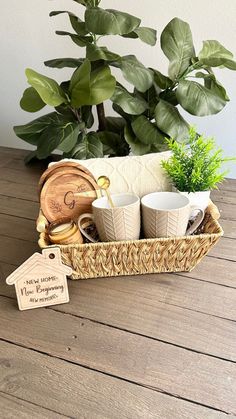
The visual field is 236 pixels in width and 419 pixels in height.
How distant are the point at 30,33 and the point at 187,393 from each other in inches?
60.9

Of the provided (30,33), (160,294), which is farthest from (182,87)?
(30,33)

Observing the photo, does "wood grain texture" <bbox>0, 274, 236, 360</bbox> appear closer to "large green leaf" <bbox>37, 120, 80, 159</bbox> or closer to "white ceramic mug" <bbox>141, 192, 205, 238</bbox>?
"white ceramic mug" <bbox>141, 192, 205, 238</bbox>

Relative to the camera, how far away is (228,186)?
4.24 feet

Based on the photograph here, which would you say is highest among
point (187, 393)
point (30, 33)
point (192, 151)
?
point (30, 33)

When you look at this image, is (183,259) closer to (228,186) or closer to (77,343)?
(77,343)

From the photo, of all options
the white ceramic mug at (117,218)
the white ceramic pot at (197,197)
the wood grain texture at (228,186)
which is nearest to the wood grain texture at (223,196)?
the wood grain texture at (228,186)

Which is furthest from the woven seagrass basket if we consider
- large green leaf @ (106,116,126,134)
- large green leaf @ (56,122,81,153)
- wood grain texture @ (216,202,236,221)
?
large green leaf @ (106,116,126,134)

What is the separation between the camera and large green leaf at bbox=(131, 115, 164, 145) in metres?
1.11

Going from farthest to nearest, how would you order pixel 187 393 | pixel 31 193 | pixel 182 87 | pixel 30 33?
pixel 30 33, pixel 31 193, pixel 182 87, pixel 187 393

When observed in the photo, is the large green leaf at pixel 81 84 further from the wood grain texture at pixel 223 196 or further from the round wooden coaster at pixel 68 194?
the wood grain texture at pixel 223 196

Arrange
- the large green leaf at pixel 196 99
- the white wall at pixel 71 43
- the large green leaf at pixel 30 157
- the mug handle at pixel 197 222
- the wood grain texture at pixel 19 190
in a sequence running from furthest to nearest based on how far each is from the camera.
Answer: the large green leaf at pixel 30 157 → the white wall at pixel 71 43 → the wood grain texture at pixel 19 190 → the large green leaf at pixel 196 99 → the mug handle at pixel 197 222

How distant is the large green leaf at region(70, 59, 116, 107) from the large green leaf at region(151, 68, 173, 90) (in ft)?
0.64

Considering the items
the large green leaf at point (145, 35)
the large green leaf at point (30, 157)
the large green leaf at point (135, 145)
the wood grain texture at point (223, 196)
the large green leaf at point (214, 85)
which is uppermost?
the large green leaf at point (145, 35)

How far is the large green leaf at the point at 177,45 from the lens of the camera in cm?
109
